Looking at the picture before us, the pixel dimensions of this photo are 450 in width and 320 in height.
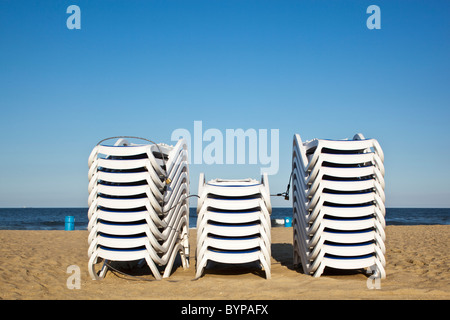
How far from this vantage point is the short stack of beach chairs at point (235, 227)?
4574 millimetres

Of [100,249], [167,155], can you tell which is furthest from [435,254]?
[100,249]

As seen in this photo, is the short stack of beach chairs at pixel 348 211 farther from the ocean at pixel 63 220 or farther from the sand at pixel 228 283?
the ocean at pixel 63 220

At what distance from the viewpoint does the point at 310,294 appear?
3.79 meters

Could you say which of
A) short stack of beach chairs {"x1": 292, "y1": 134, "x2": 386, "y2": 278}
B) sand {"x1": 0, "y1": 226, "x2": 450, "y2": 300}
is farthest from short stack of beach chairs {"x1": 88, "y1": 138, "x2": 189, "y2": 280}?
short stack of beach chairs {"x1": 292, "y1": 134, "x2": 386, "y2": 278}

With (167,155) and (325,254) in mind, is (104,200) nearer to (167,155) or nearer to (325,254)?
(167,155)

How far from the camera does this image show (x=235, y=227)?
15.1ft
